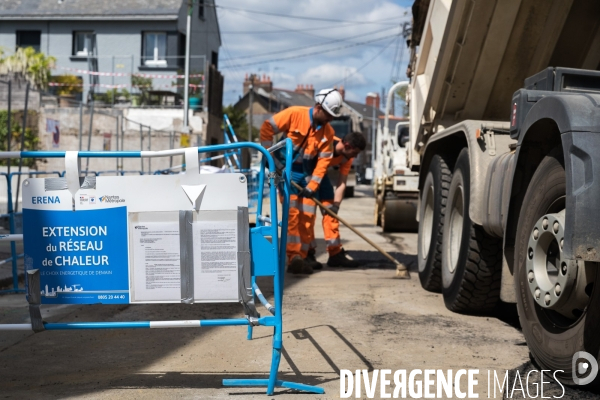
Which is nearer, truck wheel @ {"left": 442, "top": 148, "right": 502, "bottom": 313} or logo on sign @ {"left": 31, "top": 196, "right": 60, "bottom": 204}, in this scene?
logo on sign @ {"left": 31, "top": 196, "right": 60, "bottom": 204}

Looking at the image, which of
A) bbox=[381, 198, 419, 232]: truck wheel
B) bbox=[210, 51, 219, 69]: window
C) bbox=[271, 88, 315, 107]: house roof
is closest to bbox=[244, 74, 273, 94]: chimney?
bbox=[271, 88, 315, 107]: house roof

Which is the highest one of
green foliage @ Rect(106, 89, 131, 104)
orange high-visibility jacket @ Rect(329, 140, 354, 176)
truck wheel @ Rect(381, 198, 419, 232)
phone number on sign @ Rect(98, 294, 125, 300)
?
green foliage @ Rect(106, 89, 131, 104)

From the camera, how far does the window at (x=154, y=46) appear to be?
34.9 meters

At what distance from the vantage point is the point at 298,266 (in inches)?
303

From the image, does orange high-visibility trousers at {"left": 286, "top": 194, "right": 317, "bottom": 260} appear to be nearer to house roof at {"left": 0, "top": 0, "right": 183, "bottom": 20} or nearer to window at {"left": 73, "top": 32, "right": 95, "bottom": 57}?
house roof at {"left": 0, "top": 0, "right": 183, "bottom": 20}

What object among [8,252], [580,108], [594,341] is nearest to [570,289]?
[594,341]

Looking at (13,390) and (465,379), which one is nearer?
(13,390)

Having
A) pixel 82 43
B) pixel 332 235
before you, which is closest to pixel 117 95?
pixel 82 43

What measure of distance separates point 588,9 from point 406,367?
115 inches

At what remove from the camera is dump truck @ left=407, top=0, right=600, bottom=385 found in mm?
3369

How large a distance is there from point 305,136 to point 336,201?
1.18 meters

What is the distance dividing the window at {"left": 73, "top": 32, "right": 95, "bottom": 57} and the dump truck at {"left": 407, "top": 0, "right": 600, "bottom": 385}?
2940cm

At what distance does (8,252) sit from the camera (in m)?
8.26

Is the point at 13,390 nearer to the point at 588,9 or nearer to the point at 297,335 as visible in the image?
the point at 297,335
